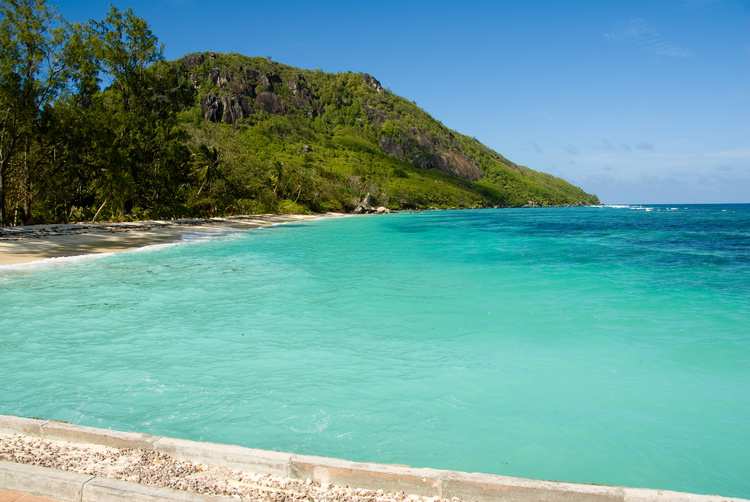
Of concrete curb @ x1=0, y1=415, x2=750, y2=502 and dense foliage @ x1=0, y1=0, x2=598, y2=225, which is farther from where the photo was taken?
dense foliage @ x1=0, y1=0, x2=598, y2=225

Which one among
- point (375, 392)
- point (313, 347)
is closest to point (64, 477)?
point (375, 392)

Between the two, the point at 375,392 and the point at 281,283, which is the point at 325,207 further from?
the point at 375,392

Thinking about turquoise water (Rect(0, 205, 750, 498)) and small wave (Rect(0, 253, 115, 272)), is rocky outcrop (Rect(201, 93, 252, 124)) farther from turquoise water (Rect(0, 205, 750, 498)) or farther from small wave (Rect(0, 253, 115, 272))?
turquoise water (Rect(0, 205, 750, 498))

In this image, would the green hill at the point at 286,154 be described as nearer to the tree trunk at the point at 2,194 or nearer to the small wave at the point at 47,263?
the tree trunk at the point at 2,194

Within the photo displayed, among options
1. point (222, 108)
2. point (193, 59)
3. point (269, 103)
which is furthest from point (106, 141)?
point (193, 59)

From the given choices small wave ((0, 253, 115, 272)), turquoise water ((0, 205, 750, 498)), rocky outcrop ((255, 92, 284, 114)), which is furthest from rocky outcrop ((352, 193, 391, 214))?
turquoise water ((0, 205, 750, 498))

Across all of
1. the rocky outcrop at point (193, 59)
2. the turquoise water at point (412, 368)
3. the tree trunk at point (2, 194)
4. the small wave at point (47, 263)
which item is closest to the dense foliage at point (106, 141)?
the tree trunk at point (2, 194)

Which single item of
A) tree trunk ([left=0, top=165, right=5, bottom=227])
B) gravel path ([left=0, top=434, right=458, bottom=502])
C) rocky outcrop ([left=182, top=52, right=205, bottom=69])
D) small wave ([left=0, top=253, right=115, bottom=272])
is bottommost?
small wave ([left=0, top=253, right=115, bottom=272])

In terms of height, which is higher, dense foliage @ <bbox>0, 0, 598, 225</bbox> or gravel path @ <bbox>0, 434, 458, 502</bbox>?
dense foliage @ <bbox>0, 0, 598, 225</bbox>
